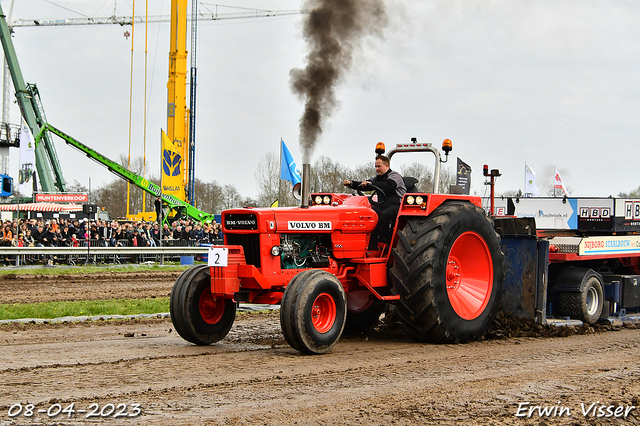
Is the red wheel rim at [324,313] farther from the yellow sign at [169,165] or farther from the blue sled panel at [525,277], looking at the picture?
the yellow sign at [169,165]

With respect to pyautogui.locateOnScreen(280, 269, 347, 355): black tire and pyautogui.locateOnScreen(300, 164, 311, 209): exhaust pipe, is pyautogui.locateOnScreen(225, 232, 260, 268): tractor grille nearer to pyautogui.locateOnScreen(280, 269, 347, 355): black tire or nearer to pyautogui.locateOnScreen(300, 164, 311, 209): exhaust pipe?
pyautogui.locateOnScreen(280, 269, 347, 355): black tire

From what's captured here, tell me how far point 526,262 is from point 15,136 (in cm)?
4136

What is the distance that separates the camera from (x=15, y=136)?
43.6 metres

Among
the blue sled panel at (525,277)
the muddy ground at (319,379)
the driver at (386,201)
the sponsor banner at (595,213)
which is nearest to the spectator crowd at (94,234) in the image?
the sponsor banner at (595,213)

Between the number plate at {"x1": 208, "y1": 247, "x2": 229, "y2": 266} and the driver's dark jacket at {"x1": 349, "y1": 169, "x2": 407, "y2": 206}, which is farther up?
the driver's dark jacket at {"x1": 349, "y1": 169, "x2": 407, "y2": 206}

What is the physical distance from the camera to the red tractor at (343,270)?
705cm

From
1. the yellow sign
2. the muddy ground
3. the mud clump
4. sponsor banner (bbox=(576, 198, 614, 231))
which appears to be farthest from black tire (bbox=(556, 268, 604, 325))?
the yellow sign

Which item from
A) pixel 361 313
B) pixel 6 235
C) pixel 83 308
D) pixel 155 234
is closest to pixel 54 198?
pixel 155 234

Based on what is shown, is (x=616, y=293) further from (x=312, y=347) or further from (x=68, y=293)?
(x=68, y=293)

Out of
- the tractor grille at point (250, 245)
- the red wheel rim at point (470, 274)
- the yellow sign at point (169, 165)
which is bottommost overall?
the red wheel rim at point (470, 274)

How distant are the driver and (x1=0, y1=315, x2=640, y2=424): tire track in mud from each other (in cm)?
126

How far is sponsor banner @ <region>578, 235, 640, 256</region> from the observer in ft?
32.4

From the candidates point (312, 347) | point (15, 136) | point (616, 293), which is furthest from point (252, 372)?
point (15, 136)

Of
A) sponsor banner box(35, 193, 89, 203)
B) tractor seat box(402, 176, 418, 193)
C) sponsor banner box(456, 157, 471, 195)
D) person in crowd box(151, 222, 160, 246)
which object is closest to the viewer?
tractor seat box(402, 176, 418, 193)
